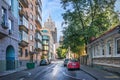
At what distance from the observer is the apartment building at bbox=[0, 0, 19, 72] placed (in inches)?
1288

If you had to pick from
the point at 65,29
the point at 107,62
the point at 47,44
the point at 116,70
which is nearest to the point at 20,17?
the point at 65,29

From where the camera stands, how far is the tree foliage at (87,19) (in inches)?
1653

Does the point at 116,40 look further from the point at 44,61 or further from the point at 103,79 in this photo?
the point at 44,61

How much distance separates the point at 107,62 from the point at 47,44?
335 feet

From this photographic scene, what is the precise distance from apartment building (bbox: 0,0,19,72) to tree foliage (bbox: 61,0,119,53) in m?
8.99

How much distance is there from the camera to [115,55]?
84.4 ft

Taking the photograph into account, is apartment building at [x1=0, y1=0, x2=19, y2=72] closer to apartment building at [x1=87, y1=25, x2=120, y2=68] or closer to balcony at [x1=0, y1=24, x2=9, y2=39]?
balcony at [x1=0, y1=24, x2=9, y2=39]

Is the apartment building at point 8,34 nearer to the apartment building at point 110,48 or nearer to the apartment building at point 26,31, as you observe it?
the apartment building at point 26,31

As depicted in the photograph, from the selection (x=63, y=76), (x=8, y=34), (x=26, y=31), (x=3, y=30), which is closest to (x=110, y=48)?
(x=63, y=76)

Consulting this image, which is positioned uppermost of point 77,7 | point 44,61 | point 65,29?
point 77,7

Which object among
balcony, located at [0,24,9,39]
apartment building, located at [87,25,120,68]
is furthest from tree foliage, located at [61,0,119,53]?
balcony, located at [0,24,9,39]

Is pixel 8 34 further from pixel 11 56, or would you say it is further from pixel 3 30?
pixel 11 56

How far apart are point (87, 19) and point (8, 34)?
1532 cm

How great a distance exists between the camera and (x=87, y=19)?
A: 45.0m
